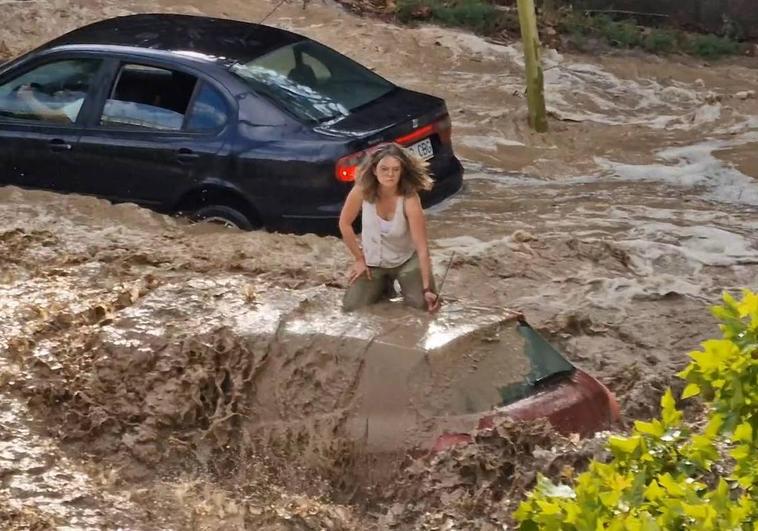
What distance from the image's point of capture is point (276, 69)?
809 centimetres

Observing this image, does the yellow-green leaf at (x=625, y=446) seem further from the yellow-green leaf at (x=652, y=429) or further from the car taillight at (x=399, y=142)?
the car taillight at (x=399, y=142)

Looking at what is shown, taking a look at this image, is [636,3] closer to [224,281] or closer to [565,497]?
[224,281]

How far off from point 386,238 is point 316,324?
1.70 feet

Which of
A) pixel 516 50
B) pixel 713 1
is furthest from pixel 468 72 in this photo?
pixel 713 1

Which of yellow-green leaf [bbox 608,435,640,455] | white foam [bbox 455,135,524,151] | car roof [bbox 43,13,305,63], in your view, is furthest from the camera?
white foam [bbox 455,135,524,151]

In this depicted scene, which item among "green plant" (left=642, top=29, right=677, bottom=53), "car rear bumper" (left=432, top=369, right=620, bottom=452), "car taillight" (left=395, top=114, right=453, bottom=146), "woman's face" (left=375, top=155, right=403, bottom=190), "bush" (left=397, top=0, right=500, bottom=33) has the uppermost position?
"woman's face" (left=375, top=155, right=403, bottom=190)

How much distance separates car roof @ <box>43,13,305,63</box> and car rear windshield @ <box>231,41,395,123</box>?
12 cm

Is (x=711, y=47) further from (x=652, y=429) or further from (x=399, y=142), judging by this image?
(x=652, y=429)

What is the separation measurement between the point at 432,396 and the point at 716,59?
9902 millimetres

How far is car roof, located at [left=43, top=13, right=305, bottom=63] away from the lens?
8.09 m

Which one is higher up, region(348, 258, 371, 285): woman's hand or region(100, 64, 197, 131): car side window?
region(100, 64, 197, 131): car side window

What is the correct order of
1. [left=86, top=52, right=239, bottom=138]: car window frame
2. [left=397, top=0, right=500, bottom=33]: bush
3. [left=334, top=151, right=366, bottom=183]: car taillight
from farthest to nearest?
[left=397, top=0, right=500, bottom=33]: bush → [left=86, top=52, right=239, bottom=138]: car window frame → [left=334, top=151, right=366, bottom=183]: car taillight

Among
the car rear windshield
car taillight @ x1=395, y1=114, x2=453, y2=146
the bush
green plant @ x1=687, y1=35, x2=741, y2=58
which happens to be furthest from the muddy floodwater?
the bush

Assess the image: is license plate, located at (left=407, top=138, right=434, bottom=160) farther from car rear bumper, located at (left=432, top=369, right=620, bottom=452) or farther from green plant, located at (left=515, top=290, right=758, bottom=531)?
green plant, located at (left=515, top=290, right=758, bottom=531)
